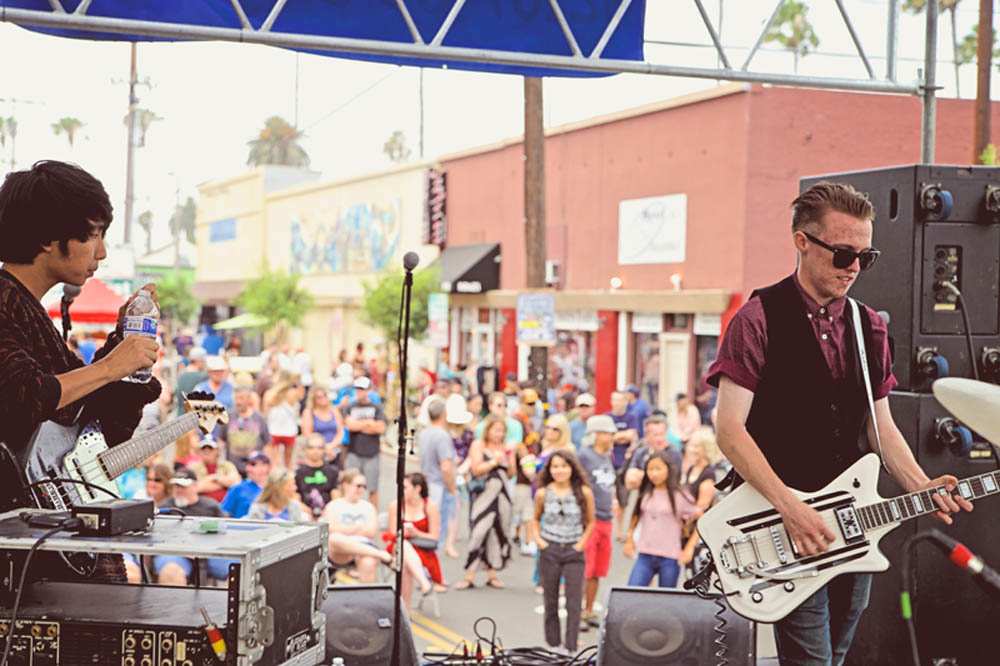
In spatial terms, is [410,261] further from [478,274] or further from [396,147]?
[396,147]

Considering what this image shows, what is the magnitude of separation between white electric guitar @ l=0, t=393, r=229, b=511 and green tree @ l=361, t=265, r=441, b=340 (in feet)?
90.7

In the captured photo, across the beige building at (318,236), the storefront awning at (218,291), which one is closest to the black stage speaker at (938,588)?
the beige building at (318,236)

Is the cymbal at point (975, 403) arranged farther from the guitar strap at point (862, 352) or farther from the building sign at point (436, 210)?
the building sign at point (436, 210)

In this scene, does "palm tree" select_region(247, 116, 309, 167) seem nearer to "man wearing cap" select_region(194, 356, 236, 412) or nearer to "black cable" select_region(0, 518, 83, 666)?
"man wearing cap" select_region(194, 356, 236, 412)

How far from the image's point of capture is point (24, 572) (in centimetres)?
A: 301

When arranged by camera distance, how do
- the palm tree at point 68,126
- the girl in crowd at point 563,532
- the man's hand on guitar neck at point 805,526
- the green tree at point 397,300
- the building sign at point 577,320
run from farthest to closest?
the palm tree at point 68,126
the green tree at point 397,300
the building sign at point 577,320
the girl in crowd at point 563,532
the man's hand on guitar neck at point 805,526

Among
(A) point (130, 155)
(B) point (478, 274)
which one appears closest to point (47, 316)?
(B) point (478, 274)

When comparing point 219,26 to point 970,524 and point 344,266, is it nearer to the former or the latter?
point 970,524

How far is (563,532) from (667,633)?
4.32 m

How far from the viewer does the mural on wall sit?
1533 inches

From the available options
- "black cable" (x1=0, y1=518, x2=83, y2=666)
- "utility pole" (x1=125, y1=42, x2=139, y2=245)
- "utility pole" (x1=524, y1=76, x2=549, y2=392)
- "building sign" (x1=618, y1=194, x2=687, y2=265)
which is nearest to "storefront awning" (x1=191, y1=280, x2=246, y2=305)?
"utility pole" (x1=125, y1=42, x2=139, y2=245)

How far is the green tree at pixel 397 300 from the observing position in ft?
105

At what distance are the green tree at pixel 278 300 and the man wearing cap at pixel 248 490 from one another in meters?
33.2

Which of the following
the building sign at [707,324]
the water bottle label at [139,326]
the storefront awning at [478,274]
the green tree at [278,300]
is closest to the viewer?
the water bottle label at [139,326]
